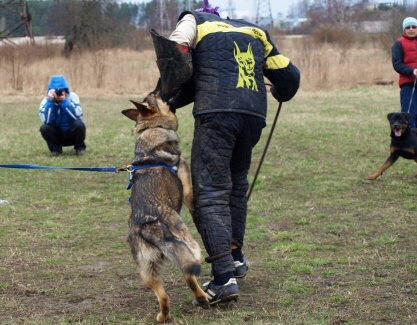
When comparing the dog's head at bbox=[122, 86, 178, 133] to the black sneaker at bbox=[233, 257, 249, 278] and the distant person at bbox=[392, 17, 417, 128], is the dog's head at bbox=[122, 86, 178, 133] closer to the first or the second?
the black sneaker at bbox=[233, 257, 249, 278]

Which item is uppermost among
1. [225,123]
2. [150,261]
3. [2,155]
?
[225,123]

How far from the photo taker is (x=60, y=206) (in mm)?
6859

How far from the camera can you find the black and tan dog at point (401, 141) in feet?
26.7

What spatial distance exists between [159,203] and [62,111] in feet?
21.3

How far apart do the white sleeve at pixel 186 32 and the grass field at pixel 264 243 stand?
158 cm

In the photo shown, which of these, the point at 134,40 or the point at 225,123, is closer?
the point at 225,123

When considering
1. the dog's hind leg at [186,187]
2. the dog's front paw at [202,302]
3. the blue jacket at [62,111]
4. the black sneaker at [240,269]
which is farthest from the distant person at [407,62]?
the dog's front paw at [202,302]

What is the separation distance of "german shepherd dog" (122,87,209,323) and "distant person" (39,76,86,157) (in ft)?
18.6

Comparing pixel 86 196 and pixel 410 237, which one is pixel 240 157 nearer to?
pixel 410 237

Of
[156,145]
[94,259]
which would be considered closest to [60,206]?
[94,259]

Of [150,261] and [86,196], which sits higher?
[150,261]

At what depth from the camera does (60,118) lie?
9.83 m

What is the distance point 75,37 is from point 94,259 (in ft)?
115

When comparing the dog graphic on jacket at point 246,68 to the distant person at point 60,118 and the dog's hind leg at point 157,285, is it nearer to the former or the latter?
the dog's hind leg at point 157,285
